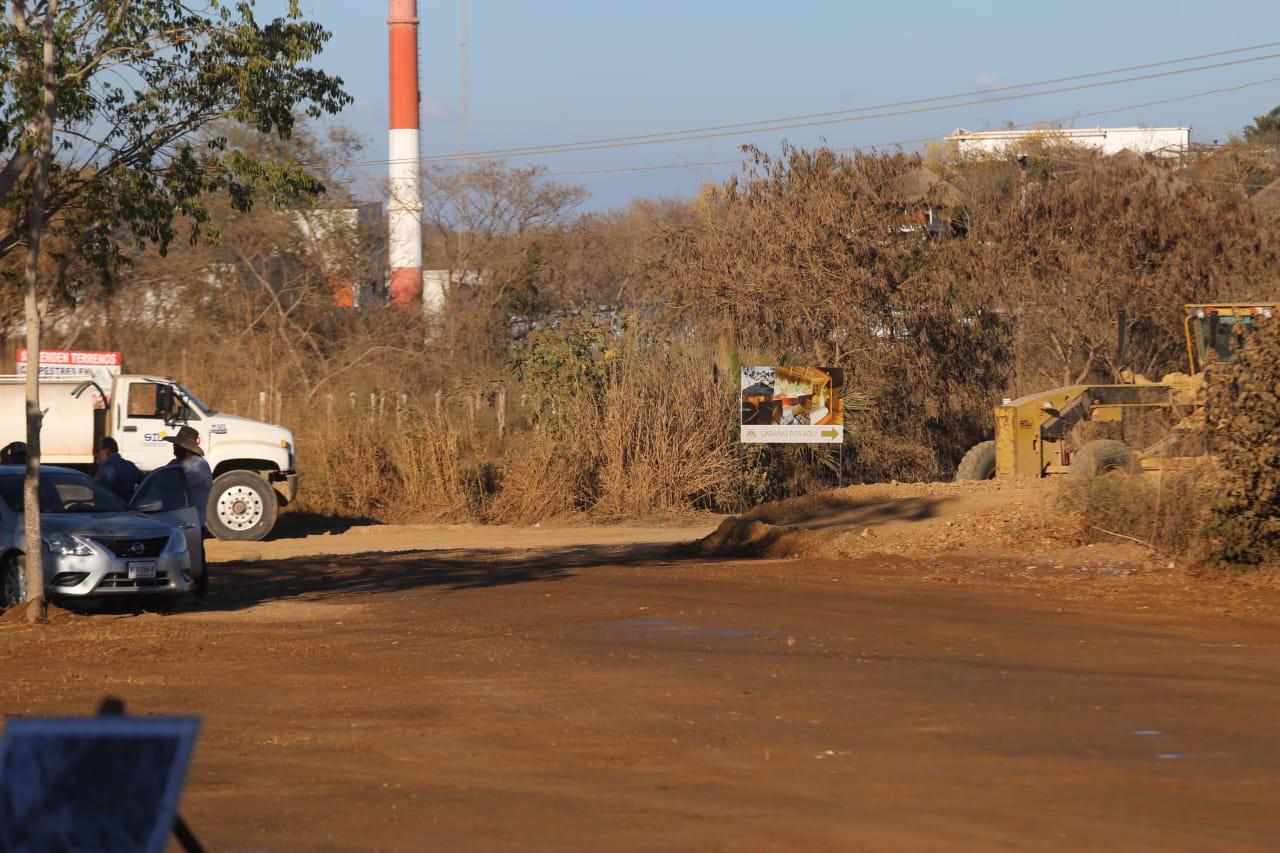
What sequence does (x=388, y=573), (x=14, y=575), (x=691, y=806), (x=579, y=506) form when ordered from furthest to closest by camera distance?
(x=579, y=506), (x=388, y=573), (x=14, y=575), (x=691, y=806)

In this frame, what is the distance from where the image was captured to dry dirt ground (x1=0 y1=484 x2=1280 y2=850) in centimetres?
677

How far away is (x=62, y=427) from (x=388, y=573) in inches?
291

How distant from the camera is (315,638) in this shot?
42.1 feet

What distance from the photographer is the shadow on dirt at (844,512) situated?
68.8 ft

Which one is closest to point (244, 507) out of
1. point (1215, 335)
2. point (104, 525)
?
point (104, 525)

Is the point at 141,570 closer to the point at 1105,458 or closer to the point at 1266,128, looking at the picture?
the point at 1105,458

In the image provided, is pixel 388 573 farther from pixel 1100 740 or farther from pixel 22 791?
pixel 22 791

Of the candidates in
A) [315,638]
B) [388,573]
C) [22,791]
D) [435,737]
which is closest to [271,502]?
[388,573]

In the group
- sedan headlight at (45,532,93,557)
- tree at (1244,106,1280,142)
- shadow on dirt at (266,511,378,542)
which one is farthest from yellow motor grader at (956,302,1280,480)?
tree at (1244,106,1280,142)

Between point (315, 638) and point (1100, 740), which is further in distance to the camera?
point (315, 638)

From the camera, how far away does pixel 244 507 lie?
76.3ft

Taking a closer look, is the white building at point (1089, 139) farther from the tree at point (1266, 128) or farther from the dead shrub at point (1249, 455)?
the dead shrub at point (1249, 455)

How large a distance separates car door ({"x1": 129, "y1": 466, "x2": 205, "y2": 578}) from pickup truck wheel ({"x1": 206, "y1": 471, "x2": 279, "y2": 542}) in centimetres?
711

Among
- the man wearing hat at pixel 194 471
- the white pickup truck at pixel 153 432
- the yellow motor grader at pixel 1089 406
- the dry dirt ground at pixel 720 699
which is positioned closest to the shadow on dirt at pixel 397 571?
the dry dirt ground at pixel 720 699
